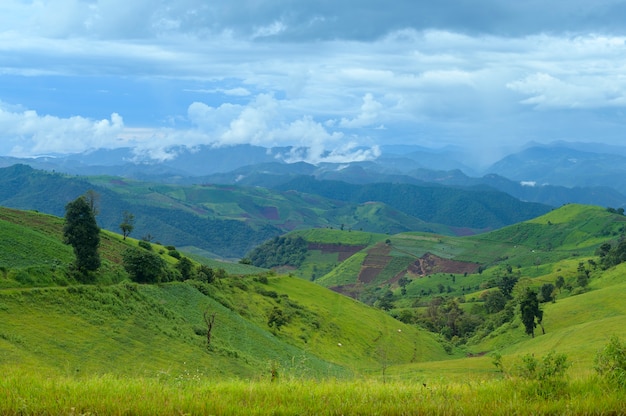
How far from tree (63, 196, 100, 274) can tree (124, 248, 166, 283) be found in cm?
894

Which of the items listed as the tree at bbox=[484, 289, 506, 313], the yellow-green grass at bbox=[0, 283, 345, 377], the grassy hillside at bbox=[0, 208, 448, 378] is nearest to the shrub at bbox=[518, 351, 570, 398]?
the grassy hillside at bbox=[0, 208, 448, 378]

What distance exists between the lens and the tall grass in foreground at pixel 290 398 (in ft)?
31.6

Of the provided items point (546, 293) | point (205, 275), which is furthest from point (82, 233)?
point (546, 293)

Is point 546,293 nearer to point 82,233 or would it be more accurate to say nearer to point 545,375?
point 82,233

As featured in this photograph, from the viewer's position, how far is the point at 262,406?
32.9 feet

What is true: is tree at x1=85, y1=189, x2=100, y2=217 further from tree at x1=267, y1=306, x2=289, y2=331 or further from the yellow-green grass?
tree at x1=267, y1=306, x2=289, y2=331

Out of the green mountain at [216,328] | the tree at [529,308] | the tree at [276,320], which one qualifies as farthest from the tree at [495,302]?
the tree at [276,320]

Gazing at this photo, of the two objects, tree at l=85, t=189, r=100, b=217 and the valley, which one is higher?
tree at l=85, t=189, r=100, b=217

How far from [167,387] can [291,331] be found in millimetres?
78573

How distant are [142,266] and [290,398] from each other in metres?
58.4

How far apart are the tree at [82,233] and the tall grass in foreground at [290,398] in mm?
45856

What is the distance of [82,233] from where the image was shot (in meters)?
53.6

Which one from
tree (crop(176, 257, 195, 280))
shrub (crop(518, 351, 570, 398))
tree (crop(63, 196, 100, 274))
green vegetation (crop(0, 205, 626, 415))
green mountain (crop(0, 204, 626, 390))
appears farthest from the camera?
tree (crop(176, 257, 195, 280))

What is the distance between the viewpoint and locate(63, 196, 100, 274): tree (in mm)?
53625
